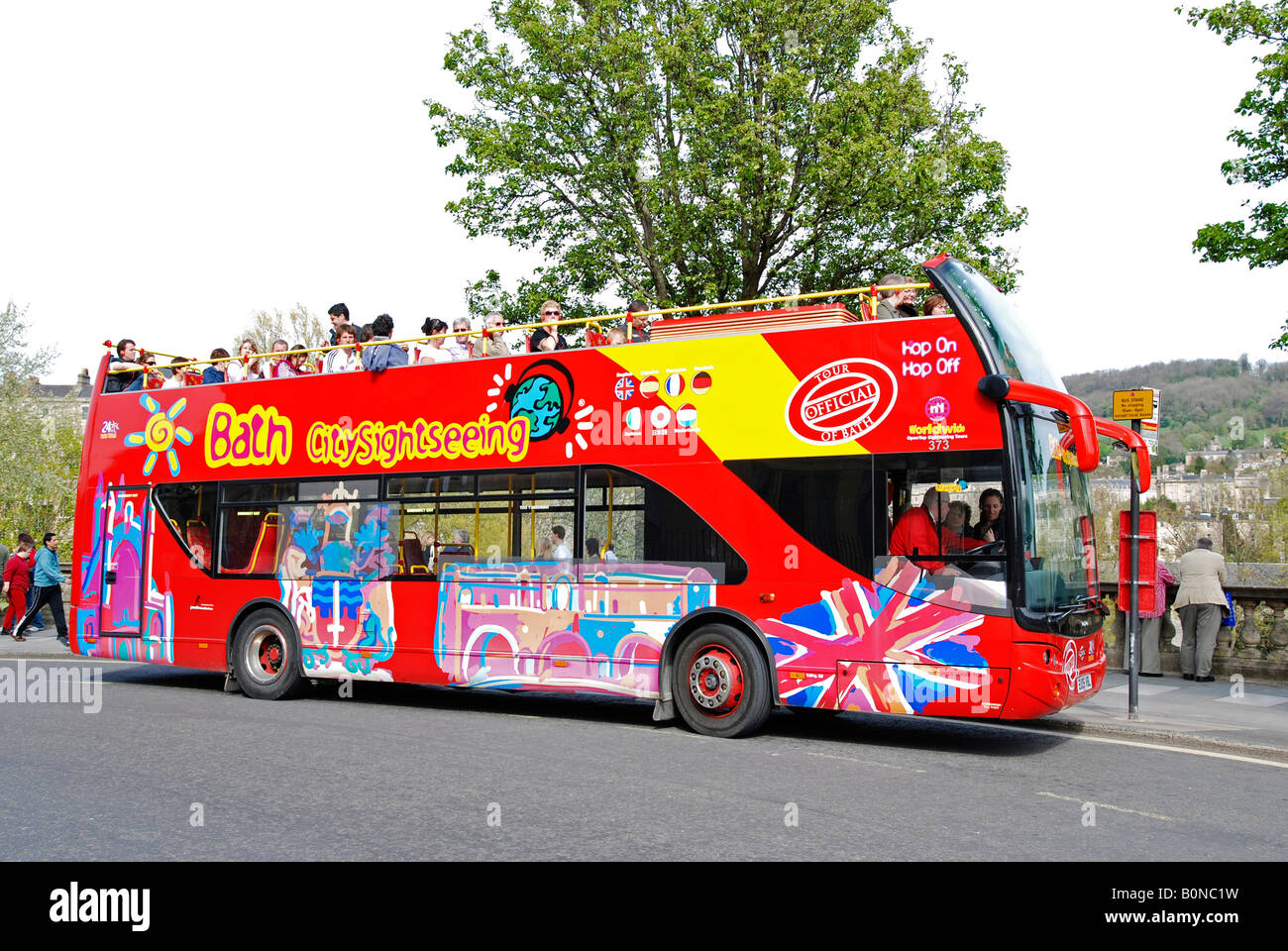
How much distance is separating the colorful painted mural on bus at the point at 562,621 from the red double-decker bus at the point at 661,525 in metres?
0.03

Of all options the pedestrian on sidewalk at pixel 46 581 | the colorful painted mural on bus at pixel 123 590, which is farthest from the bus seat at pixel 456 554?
the pedestrian on sidewalk at pixel 46 581

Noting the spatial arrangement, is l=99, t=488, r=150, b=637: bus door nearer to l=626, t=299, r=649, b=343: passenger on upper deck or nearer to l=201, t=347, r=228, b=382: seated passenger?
l=201, t=347, r=228, b=382: seated passenger

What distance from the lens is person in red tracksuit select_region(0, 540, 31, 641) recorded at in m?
21.4

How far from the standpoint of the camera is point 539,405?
11188 mm

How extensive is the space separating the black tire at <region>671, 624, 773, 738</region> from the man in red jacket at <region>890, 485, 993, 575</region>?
1557 mm

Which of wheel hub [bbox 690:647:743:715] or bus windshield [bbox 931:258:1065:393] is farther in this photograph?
wheel hub [bbox 690:647:743:715]

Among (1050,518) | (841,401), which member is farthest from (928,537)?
(841,401)

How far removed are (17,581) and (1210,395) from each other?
73.2m

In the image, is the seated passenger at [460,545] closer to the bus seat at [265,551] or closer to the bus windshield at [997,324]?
the bus seat at [265,551]

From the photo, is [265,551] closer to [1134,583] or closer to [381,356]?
[381,356]

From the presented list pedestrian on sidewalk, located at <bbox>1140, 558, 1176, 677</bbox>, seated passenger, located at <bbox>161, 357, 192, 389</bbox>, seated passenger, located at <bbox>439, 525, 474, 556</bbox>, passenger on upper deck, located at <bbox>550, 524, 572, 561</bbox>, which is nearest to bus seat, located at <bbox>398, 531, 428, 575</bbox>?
seated passenger, located at <bbox>439, 525, 474, 556</bbox>

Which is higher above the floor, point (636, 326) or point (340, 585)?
point (636, 326)

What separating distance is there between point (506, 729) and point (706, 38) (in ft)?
57.3
